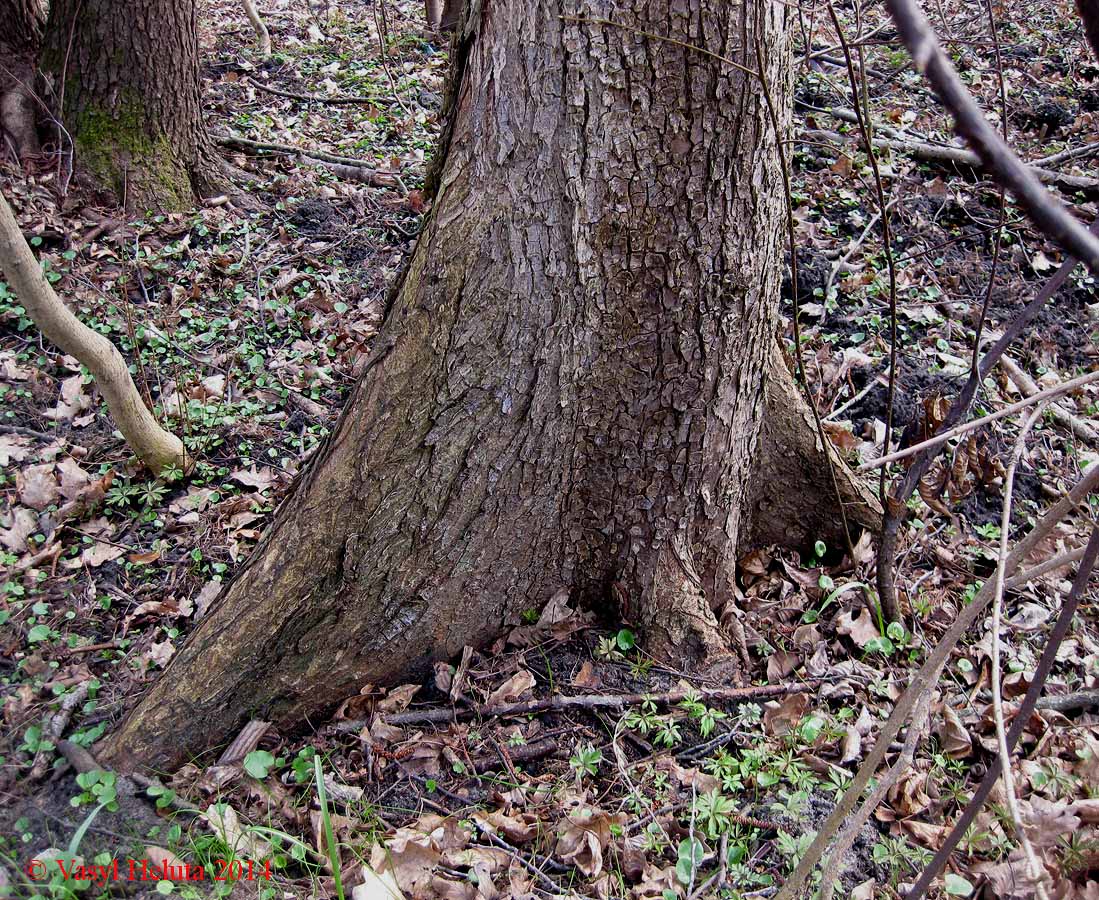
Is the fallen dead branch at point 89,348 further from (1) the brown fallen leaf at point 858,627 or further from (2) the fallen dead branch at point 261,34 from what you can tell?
(2) the fallen dead branch at point 261,34

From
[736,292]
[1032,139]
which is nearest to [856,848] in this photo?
[736,292]

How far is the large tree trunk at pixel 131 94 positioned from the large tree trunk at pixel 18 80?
226mm

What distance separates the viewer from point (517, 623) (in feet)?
8.44

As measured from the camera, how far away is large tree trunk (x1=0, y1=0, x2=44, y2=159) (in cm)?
454

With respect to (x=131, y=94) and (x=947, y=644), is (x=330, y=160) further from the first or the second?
(x=947, y=644)

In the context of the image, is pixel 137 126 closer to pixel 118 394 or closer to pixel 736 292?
pixel 118 394

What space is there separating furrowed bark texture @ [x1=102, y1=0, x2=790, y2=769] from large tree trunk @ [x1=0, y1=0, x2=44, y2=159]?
3769mm

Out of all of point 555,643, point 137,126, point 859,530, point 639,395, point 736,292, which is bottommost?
point 555,643

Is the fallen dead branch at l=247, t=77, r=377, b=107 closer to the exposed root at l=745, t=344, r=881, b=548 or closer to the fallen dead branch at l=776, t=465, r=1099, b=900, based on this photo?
the exposed root at l=745, t=344, r=881, b=548

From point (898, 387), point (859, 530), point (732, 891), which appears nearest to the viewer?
point (732, 891)

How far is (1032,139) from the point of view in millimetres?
4980

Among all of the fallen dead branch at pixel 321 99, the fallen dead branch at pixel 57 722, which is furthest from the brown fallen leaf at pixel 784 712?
the fallen dead branch at pixel 321 99

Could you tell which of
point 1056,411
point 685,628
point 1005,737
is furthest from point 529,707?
point 1056,411

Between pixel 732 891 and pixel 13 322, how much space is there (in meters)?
4.20
